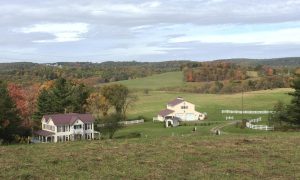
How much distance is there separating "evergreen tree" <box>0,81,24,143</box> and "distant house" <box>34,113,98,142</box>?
10.1 metres

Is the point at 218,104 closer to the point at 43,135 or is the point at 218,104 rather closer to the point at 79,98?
the point at 79,98

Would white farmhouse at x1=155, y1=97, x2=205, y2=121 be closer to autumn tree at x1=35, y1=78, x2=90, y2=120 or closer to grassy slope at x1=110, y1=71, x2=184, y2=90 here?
autumn tree at x1=35, y1=78, x2=90, y2=120

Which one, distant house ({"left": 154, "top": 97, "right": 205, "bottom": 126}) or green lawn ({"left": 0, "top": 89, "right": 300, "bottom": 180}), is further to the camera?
distant house ({"left": 154, "top": 97, "right": 205, "bottom": 126})

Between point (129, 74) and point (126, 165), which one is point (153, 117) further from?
point (129, 74)

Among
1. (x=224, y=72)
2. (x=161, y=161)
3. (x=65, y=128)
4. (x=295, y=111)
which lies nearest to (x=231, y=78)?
(x=224, y=72)

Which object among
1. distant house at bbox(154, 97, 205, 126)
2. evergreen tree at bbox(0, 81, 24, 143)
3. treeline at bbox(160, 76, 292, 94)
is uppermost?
treeline at bbox(160, 76, 292, 94)

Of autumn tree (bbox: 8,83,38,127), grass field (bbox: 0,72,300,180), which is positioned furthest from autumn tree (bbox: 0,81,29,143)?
grass field (bbox: 0,72,300,180)

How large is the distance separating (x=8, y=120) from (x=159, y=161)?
91.8ft

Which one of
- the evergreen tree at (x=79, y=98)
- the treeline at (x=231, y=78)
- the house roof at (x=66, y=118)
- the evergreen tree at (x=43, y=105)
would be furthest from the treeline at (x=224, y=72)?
the house roof at (x=66, y=118)

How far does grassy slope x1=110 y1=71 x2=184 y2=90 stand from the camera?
136800 millimetres

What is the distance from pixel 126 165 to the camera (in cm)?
1327

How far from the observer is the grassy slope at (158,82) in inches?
5386

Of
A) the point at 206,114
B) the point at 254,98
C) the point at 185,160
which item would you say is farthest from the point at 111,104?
the point at 185,160

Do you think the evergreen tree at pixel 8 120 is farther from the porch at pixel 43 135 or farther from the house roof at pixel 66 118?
the house roof at pixel 66 118
